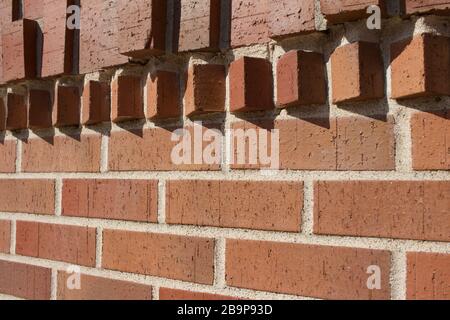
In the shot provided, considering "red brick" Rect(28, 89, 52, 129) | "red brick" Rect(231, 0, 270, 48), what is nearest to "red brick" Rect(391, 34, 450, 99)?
"red brick" Rect(231, 0, 270, 48)

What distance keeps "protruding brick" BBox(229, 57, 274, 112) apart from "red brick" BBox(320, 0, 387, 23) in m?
0.12

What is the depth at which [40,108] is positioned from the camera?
1188mm

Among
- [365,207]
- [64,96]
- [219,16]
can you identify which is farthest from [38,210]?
[365,207]

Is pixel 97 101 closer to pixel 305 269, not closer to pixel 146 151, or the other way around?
pixel 146 151

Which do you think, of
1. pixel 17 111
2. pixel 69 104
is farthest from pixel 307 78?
pixel 17 111

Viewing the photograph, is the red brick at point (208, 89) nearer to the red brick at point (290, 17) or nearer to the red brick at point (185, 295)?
the red brick at point (290, 17)

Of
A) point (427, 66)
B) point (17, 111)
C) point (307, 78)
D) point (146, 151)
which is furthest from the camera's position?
point (17, 111)

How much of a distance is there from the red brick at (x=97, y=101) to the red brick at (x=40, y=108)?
5.6 inches

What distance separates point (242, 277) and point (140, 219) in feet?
0.74

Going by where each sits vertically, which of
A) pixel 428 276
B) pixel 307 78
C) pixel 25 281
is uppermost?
pixel 307 78

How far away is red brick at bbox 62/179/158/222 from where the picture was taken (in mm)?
1002

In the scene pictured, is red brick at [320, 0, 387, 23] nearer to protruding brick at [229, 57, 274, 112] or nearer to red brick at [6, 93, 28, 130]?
protruding brick at [229, 57, 274, 112]

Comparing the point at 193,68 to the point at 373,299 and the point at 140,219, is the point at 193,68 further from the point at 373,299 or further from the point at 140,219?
the point at 373,299

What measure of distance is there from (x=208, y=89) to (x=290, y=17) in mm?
176
